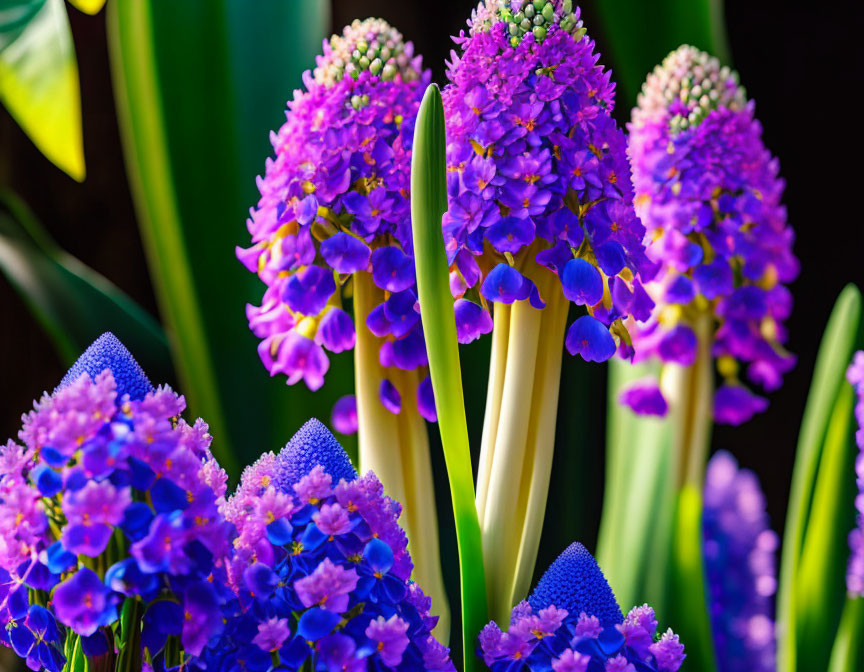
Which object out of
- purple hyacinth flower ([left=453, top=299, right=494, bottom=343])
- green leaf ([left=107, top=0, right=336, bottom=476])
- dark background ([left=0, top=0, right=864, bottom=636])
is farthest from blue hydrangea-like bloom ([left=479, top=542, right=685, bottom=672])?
dark background ([left=0, top=0, right=864, bottom=636])

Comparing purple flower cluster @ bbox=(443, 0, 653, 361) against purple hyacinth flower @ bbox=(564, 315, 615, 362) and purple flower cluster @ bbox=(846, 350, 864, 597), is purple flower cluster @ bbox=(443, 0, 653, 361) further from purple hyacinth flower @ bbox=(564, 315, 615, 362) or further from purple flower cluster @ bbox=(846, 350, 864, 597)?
purple flower cluster @ bbox=(846, 350, 864, 597)

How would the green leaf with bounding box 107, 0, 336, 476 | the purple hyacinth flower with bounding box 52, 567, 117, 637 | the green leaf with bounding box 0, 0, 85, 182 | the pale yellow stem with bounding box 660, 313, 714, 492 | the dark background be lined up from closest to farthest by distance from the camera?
the purple hyacinth flower with bounding box 52, 567, 117, 637, the green leaf with bounding box 0, 0, 85, 182, the pale yellow stem with bounding box 660, 313, 714, 492, the green leaf with bounding box 107, 0, 336, 476, the dark background

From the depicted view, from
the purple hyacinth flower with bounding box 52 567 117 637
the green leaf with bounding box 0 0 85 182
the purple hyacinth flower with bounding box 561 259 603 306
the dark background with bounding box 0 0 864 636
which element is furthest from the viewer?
→ the dark background with bounding box 0 0 864 636

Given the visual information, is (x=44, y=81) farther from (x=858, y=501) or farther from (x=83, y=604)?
(x=858, y=501)

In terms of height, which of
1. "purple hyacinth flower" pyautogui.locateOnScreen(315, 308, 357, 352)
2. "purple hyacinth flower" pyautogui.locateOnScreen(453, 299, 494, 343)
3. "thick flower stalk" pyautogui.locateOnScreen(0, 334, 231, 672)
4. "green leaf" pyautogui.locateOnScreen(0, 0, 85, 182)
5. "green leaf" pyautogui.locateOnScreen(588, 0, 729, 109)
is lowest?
"thick flower stalk" pyautogui.locateOnScreen(0, 334, 231, 672)

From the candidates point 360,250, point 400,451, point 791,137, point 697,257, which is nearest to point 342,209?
point 360,250

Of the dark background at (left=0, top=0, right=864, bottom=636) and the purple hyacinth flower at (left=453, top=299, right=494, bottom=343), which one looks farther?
the dark background at (left=0, top=0, right=864, bottom=636)
